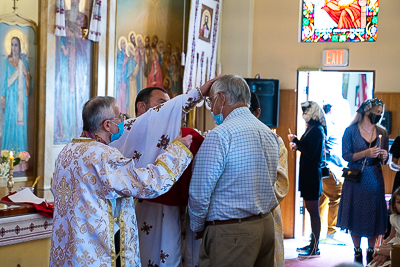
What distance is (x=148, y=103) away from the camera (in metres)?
3.59

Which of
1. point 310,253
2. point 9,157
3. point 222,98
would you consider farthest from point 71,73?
point 310,253

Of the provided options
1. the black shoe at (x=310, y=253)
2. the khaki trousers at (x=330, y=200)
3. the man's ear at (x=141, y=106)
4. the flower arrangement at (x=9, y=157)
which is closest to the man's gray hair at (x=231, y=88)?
the man's ear at (x=141, y=106)

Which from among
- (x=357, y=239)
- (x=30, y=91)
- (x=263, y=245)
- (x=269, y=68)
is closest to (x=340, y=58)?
(x=269, y=68)

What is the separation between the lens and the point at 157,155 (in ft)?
9.95

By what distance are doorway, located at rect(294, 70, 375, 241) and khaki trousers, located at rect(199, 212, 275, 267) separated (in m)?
6.19

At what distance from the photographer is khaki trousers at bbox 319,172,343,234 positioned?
28.0 ft

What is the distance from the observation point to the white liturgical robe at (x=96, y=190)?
261cm

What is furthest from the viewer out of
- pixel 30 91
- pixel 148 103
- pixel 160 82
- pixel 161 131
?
pixel 160 82

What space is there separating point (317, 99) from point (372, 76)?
1148 mm

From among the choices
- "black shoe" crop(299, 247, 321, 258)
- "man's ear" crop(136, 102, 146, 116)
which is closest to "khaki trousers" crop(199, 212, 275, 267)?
"man's ear" crop(136, 102, 146, 116)

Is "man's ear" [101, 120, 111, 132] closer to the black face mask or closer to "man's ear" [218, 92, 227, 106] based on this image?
"man's ear" [218, 92, 227, 106]

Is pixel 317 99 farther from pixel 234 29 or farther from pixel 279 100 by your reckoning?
pixel 234 29

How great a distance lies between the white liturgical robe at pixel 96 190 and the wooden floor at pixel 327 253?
4.64 metres

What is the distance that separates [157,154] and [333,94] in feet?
25.1
